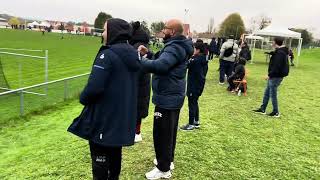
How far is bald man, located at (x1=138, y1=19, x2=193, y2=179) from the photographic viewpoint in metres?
4.72

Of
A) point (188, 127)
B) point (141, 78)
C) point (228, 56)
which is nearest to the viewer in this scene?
point (141, 78)

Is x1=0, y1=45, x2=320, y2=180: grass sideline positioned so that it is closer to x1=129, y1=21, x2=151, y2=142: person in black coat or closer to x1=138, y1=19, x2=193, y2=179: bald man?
x1=138, y1=19, x2=193, y2=179: bald man

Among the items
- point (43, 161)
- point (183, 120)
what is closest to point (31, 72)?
point (183, 120)

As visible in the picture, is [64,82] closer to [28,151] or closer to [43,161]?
[28,151]

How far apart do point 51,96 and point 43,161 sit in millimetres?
6026

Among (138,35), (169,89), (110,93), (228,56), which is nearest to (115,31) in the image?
(110,93)

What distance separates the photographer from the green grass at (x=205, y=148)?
5.73m

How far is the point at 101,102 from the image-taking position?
149 inches

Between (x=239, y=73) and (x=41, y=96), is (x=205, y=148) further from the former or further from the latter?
(x=239, y=73)

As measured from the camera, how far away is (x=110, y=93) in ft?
12.4

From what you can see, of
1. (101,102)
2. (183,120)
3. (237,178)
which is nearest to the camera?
(101,102)

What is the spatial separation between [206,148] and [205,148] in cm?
2

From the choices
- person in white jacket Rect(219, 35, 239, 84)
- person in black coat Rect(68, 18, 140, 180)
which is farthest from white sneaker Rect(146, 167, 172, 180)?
person in white jacket Rect(219, 35, 239, 84)

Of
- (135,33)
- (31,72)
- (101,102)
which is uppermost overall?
(135,33)
